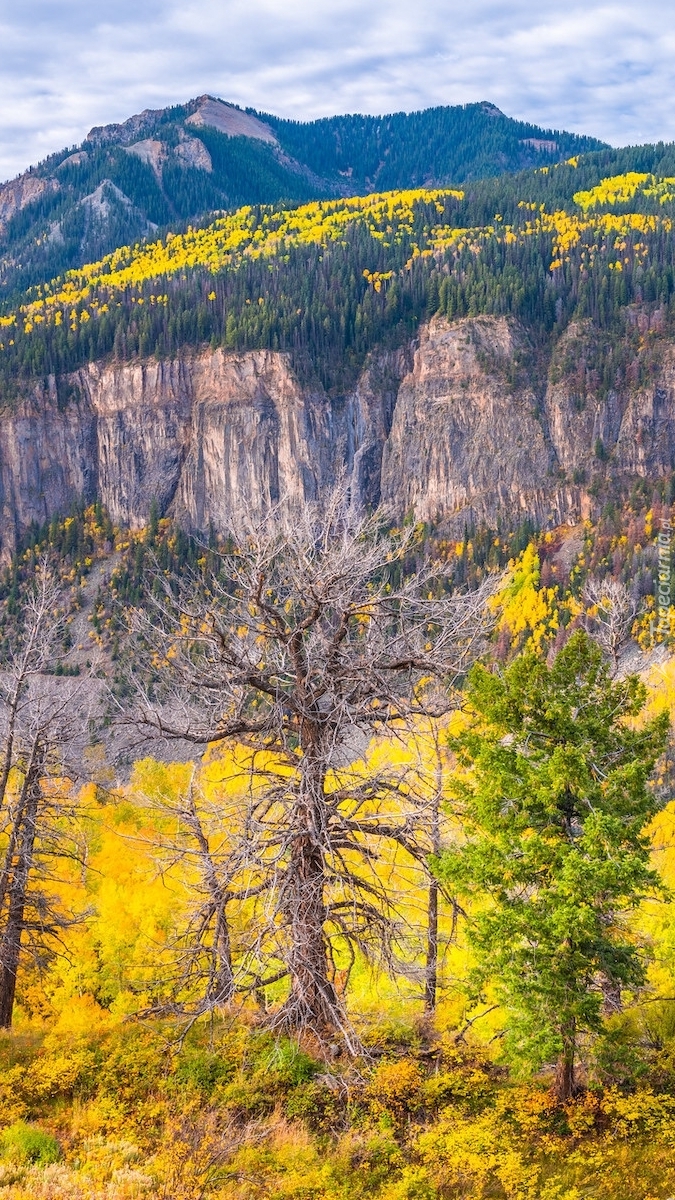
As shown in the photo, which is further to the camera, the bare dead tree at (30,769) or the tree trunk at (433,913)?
the bare dead tree at (30,769)

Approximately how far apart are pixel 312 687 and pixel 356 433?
16332 cm

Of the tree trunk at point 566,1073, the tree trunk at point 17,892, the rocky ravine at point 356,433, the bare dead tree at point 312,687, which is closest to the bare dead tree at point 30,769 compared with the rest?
the tree trunk at point 17,892

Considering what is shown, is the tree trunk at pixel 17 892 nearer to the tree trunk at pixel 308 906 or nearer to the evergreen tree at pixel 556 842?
the tree trunk at pixel 308 906

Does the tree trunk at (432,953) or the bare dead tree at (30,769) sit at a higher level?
the bare dead tree at (30,769)

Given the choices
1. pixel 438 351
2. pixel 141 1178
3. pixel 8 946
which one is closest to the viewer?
pixel 141 1178

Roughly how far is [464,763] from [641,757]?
8.36ft

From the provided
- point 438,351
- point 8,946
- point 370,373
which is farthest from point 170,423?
point 8,946

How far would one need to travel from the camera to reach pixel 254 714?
14422mm

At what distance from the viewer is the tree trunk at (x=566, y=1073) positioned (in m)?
12.3

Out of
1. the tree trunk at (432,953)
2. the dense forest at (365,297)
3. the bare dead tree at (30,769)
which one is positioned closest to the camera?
the tree trunk at (432,953)

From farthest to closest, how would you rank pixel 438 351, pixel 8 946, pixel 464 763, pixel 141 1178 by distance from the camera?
pixel 438 351, pixel 8 946, pixel 464 763, pixel 141 1178

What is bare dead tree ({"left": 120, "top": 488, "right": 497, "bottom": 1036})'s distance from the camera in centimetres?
1259

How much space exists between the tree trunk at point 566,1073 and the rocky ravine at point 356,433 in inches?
5769

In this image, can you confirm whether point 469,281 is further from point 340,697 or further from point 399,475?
point 340,697
